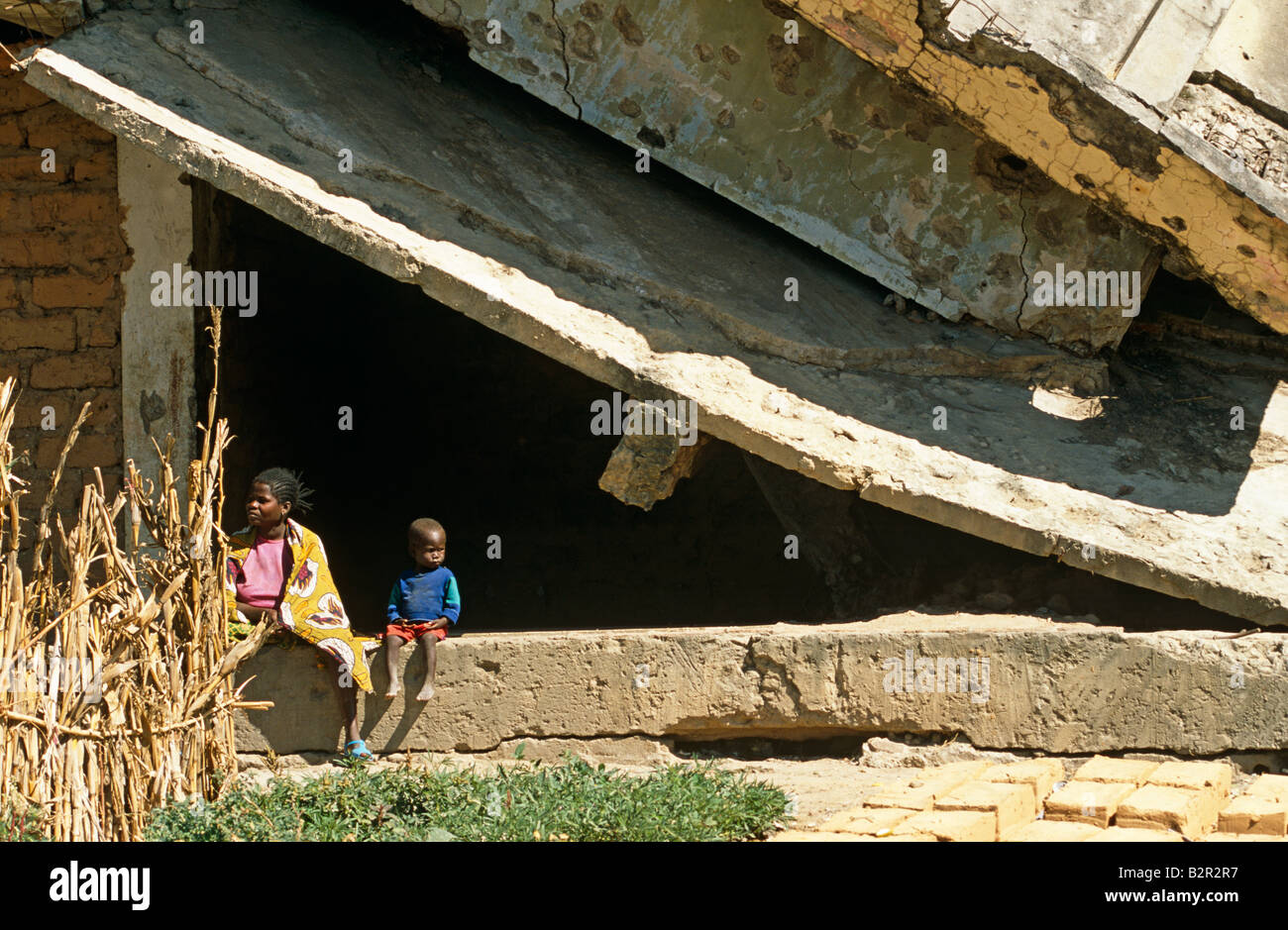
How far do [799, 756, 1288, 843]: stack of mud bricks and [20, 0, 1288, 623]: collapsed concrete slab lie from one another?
83cm

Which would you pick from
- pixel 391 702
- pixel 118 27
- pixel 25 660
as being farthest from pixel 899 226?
pixel 25 660

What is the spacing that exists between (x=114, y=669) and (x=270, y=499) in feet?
4.50

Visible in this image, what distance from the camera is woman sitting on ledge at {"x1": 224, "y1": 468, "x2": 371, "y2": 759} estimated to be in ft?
16.9

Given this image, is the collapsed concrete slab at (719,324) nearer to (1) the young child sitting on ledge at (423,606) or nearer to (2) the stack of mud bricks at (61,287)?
(2) the stack of mud bricks at (61,287)

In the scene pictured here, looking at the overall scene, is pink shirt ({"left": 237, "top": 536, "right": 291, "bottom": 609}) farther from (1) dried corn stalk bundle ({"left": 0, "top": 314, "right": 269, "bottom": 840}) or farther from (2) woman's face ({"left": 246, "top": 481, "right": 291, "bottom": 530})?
(1) dried corn stalk bundle ({"left": 0, "top": 314, "right": 269, "bottom": 840})

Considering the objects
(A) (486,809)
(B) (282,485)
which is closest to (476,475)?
(B) (282,485)

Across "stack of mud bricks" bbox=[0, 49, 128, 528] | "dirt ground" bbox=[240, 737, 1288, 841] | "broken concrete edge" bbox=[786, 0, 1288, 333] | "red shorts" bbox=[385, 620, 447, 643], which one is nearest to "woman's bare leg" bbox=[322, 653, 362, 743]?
"dirt ground" bbox=[240, 737, 1288, 841]

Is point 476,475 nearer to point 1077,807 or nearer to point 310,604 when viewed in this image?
point 310,604

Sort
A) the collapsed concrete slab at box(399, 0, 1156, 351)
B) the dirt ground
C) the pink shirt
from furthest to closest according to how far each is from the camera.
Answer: the collapsed concrete slab at box(399, 0, 1156, 351) → the pink shirt → the dirt ground

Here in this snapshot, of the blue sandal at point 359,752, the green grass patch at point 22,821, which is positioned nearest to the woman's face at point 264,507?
the blue sandal at point 359,752

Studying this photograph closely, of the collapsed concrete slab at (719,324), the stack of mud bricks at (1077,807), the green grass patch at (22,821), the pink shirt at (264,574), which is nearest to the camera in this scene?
the stack of mud bricks at (1077,807)

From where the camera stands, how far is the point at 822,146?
20.5ft

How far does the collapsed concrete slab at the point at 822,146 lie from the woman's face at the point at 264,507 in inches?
92.7

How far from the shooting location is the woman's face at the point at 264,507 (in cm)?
525
